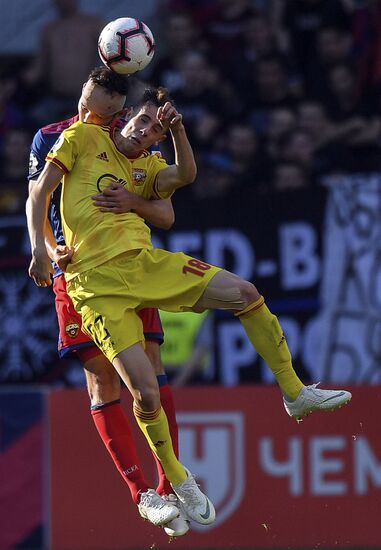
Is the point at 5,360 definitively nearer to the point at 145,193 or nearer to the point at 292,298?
the point at 292,298

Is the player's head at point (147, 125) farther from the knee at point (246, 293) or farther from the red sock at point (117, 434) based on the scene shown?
the red sock at point (117, 434)

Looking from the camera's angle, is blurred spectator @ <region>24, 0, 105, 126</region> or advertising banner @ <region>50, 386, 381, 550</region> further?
blurred spectator @ <region>24, 0, 105, 126</region>

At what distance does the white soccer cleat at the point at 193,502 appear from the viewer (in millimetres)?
7852

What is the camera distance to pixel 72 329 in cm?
817

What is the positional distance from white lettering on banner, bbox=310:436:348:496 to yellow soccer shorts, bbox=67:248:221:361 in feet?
10.1

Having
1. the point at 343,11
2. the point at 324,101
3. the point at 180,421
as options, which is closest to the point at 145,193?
the point at 180,421

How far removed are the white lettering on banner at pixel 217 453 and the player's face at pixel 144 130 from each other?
128 inches

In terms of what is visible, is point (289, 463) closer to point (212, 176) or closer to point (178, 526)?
point (178, 526)

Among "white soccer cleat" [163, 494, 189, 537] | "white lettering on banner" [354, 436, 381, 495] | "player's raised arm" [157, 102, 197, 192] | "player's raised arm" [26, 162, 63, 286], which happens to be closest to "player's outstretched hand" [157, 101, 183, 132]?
"player's raised arm" [157, 102, 197, 192]

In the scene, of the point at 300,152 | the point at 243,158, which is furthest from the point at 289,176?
the point at 243,158

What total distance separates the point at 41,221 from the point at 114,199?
428mm

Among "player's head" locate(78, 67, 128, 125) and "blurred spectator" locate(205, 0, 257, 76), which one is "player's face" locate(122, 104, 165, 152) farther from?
"blurred spectator" locate(205, 0, 257, 76)

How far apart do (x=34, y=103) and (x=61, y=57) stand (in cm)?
52

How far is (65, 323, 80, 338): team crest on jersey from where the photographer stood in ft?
26.8
